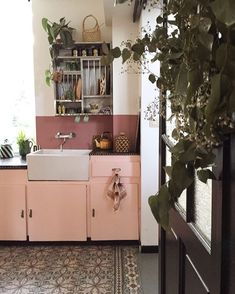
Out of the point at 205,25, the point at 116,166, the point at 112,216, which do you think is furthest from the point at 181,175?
the point at 112,216

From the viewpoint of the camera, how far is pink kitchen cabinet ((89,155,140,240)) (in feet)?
11.1

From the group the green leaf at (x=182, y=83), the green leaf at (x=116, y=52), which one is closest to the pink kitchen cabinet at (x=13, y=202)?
the green leaf at (x=116, y=52)

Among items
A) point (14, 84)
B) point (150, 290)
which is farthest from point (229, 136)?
point (14, 84)

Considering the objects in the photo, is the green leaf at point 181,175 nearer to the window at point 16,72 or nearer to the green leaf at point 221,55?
the green leaf at point 221,55

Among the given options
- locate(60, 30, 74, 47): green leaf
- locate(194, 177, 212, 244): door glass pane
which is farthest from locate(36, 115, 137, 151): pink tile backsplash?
locate(194, 177, 212, 244): door glass pane

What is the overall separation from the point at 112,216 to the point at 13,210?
3.28ft

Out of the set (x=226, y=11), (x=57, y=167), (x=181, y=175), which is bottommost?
(x=57, y=167)

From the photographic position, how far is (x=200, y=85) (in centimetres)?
61

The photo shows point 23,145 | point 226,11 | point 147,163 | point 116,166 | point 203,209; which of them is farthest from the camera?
point 23,145

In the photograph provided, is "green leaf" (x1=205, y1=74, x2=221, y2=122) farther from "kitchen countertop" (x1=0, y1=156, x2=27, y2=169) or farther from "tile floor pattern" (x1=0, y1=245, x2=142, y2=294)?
"kitchen countertop" (x1=0, y1=156, x2=27, y2=169)

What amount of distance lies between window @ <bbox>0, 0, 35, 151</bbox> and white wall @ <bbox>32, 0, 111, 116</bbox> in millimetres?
183

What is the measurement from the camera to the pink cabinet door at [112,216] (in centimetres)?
342

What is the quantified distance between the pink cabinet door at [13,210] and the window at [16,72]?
78cm

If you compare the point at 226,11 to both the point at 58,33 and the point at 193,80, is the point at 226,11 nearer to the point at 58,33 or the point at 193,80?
the point at 193,80
